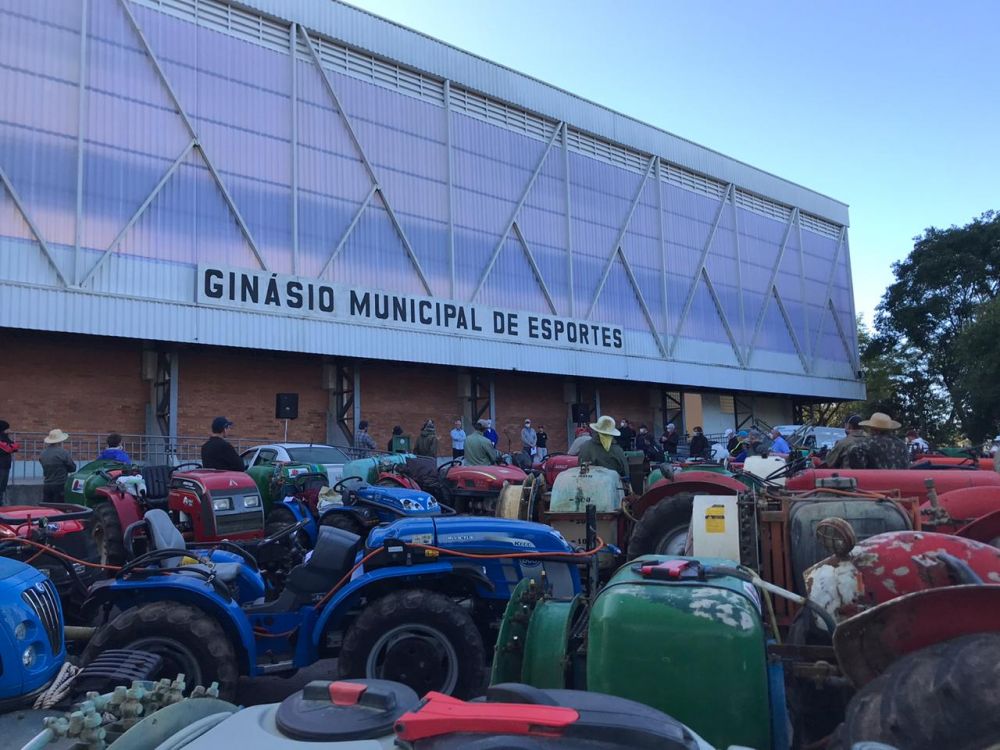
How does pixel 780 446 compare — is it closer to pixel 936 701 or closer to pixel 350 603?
pixel 350 603

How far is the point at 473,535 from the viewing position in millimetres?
5141

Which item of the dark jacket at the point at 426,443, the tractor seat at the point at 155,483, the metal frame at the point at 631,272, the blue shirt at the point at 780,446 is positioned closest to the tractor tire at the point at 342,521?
the tractor seat at the point at 155,483

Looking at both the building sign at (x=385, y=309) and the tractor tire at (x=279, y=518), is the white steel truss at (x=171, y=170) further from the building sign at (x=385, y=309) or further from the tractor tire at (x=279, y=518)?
the tractor tire at (x=279, y=518)

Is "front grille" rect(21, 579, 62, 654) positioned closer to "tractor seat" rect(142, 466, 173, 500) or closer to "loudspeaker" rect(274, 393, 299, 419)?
"tractor seat" rect(142, 466, 173, 500)

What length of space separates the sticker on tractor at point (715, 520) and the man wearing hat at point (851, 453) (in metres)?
2.58

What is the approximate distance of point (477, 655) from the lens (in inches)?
179

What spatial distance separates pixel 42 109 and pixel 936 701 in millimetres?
18535

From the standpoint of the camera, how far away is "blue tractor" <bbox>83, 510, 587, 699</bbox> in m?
4.42

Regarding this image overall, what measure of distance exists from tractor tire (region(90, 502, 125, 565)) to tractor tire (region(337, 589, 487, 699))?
483 cm

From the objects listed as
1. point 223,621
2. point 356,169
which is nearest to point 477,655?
point 223,621

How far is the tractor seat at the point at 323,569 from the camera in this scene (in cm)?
511

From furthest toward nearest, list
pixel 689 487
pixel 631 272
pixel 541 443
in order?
pixel 631 272
pixel 541 443
pixel 689 487

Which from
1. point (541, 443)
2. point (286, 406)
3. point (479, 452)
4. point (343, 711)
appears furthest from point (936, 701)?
point (541, 443)

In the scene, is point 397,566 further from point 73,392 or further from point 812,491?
point 73,392
